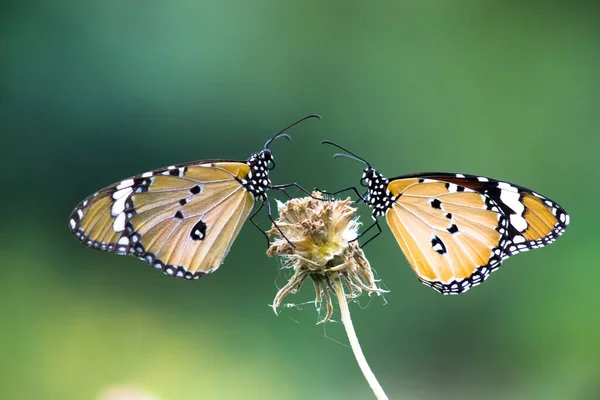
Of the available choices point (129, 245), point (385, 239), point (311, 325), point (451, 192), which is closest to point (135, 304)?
point (311, 325)

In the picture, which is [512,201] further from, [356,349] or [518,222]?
[356,349]

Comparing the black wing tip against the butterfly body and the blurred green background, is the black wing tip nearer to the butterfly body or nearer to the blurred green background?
the butterfly body

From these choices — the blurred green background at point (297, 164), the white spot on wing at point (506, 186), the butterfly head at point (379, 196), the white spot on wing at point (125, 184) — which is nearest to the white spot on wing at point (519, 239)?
the white spot on wing at point (506, 186)

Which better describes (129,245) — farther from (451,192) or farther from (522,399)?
(522,399)

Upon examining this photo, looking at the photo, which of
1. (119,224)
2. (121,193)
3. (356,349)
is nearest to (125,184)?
(121,193)

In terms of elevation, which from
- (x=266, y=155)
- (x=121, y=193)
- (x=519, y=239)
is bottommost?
(x=519, y=239)

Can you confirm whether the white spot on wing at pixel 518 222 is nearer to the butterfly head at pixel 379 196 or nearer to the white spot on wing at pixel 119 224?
the butterfly head at pixel 379 196
